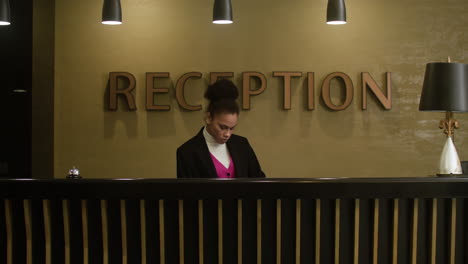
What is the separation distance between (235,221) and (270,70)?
3.18 metres

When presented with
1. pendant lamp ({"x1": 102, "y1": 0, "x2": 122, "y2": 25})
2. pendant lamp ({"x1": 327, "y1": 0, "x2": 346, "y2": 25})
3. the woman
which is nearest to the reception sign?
pendant lamp ({"x1": 327, "y1": 0, "x2": 346, "y2": 25})

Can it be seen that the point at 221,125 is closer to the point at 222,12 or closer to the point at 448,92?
the point at 222,12

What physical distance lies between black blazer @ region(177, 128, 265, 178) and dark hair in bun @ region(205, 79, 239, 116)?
0.74 feet

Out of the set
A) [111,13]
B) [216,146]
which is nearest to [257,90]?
[111,13]

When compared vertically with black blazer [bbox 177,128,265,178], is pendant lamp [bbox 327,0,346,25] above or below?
above

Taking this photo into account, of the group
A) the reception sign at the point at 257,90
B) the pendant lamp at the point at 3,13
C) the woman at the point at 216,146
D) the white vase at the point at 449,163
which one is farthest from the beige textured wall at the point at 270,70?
the woman at the point at 216,146

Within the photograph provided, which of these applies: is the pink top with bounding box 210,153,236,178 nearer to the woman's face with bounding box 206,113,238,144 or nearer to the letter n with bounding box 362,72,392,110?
the woman's face with bounding box 206,113,238,144

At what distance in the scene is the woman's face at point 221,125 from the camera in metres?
3.97

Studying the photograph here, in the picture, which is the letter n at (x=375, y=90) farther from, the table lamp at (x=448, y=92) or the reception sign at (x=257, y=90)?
the table lamp at (x=448, y=92)

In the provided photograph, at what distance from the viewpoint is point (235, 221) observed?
10.6ft

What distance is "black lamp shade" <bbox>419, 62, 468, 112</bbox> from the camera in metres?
4.37

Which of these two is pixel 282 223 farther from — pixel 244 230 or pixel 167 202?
pixel 167 202

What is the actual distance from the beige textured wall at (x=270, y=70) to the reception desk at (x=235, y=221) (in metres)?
3.00

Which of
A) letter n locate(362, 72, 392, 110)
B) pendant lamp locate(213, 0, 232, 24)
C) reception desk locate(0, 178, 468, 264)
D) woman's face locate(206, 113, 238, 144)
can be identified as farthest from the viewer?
letter n locate(362, 72, 392, 110)
